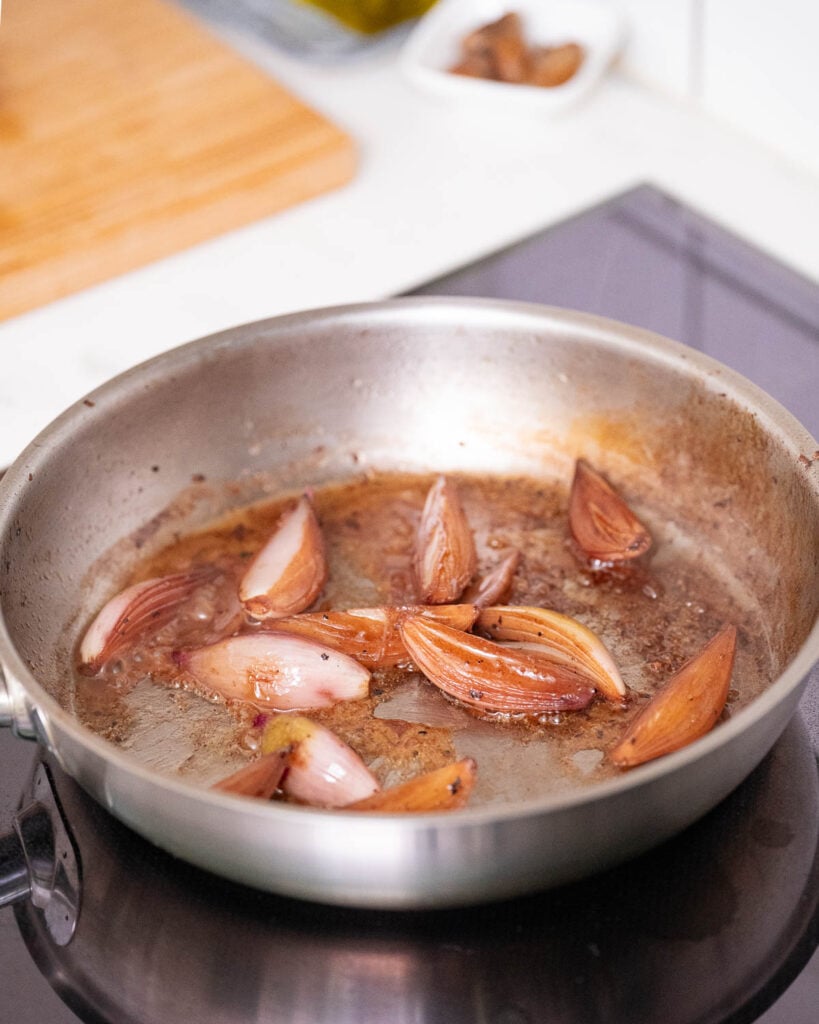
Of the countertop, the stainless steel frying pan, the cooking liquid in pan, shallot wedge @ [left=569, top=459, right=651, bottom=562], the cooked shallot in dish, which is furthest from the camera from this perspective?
the cooked shallot in dish

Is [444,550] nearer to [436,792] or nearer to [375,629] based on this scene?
[375,629]

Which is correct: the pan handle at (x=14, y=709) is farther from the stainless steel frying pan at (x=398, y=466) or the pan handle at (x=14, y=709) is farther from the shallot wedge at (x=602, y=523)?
the shallot wedge at (x=602, y=523)

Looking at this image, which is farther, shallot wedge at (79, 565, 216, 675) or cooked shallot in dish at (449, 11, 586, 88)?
cooked shallot in dish at (449, 11, 586, 88)

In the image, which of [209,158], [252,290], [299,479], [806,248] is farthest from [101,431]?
[806,248]

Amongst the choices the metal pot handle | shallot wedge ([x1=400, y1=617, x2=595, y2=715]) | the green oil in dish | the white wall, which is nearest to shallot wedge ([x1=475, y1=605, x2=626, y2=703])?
shallot wedge ([x1=400, y1=617, x2=595, y2=715])

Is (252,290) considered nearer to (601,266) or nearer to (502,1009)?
(601,266)

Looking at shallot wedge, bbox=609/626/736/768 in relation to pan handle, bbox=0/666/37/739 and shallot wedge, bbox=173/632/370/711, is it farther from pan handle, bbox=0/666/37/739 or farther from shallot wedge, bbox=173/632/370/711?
pan handle, bbox=0/666/37/739

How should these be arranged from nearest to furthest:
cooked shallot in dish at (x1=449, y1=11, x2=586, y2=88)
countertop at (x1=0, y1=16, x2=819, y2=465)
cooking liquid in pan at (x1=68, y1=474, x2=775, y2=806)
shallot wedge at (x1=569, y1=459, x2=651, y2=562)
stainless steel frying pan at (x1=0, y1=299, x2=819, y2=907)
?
stainless steel frying pan at (x1=0, y1=299, x2=819, y2=907), cooking liquid in pan at (x1=68, y1=474, x2=775, y2=806), shallot wedge at (x1=569, y1=459, x2=651, y2=562), countertop at (x1=0, y1=16, x2=819, y2=465), cooked shallot in dish at (x1=449, y1=11, x2=586, y2=88)
